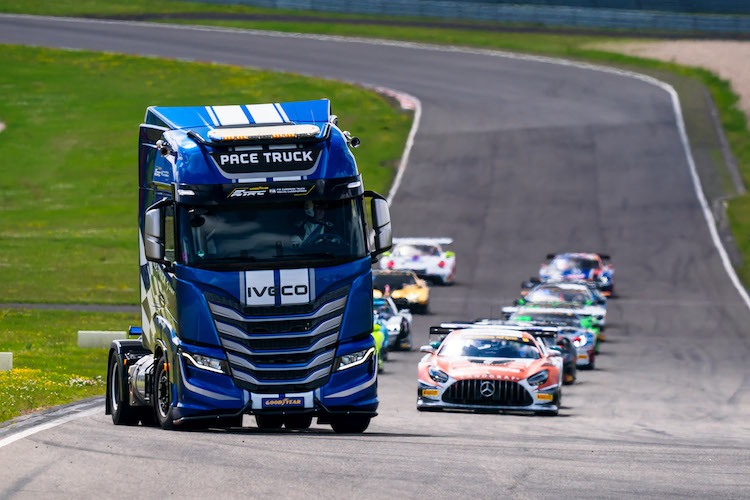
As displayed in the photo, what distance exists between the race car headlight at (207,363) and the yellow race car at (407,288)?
24.0 m

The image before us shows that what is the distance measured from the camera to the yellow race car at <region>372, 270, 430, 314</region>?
39.1 meters

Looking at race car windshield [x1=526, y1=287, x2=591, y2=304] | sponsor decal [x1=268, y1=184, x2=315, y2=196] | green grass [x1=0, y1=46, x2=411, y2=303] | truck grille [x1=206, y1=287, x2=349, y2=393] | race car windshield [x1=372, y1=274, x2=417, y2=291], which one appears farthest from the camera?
green grass [x1=0, y1=46, x2=411, y2=303]

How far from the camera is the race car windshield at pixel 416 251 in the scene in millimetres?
45031

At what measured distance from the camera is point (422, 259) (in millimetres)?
45031

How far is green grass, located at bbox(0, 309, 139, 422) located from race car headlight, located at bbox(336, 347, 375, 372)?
444 centimetres

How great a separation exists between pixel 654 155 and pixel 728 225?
10.3m

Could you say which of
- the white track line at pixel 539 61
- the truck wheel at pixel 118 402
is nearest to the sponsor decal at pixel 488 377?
the truck wheel at pixel 118 402

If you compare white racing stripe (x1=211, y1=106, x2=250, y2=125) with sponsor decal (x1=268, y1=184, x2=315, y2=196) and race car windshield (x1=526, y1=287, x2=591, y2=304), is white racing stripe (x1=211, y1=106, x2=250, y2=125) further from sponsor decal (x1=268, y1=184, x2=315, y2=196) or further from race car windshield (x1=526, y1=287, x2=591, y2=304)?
race car windshield (x1=526, y1=287, x2=591, y2=304)

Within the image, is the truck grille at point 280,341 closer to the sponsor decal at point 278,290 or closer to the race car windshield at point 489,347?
the sponsor decal at point 278,290

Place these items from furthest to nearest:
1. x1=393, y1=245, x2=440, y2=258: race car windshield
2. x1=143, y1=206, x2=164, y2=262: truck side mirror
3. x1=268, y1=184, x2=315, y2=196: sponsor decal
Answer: x1=393, y1=245, x2=440, y2=258: race car windshield, x1=268, y1=184, x2=315, y2=196: sponsor decal, x1=143, y1=206, x2=164, y2=262: truck side mirror

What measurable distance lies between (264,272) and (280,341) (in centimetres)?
80

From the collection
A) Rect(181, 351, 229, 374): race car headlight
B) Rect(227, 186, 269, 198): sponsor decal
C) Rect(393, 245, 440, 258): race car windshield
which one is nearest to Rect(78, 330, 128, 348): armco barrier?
Rect(181, 351, 229, 374): race car headlight

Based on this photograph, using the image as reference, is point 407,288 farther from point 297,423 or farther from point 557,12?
point 557,12

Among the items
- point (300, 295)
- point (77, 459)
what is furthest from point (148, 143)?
point (77, 459)
